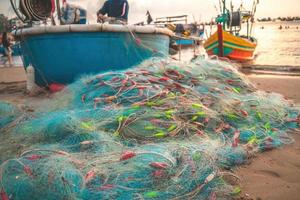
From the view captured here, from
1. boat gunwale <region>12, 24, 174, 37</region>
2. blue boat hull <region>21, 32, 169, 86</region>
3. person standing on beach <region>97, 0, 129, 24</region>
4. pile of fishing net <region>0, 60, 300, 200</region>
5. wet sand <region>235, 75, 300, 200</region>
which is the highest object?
person standing on beach <region>97, 0, 129, 24</region>

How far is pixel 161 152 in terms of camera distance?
108 inches

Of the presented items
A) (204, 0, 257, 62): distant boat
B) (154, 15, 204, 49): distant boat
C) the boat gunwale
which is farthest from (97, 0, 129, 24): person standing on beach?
(154, 15, 204, 49): distant boat

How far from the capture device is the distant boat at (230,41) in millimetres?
16125

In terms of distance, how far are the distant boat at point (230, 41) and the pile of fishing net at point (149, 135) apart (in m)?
11.3

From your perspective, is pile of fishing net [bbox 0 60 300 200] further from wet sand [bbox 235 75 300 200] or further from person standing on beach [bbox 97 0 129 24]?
person standing on beach [bbox 97 0 129 24]

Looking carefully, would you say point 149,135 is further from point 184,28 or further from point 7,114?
point 184,28

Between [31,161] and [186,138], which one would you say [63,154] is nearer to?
[31,161]

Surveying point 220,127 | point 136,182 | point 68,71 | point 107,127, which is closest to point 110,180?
point 136,182

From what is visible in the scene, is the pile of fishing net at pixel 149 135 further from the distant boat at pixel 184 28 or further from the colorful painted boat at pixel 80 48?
the distant boat at pixel 184 28

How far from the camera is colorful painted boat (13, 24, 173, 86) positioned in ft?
20.1

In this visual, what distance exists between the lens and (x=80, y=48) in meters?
6.15

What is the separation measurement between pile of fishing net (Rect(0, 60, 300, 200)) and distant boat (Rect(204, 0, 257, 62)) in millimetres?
11316

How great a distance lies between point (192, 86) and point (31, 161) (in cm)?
264

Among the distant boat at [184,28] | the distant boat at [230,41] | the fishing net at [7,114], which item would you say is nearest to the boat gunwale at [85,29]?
the fishing net at [7,114]
